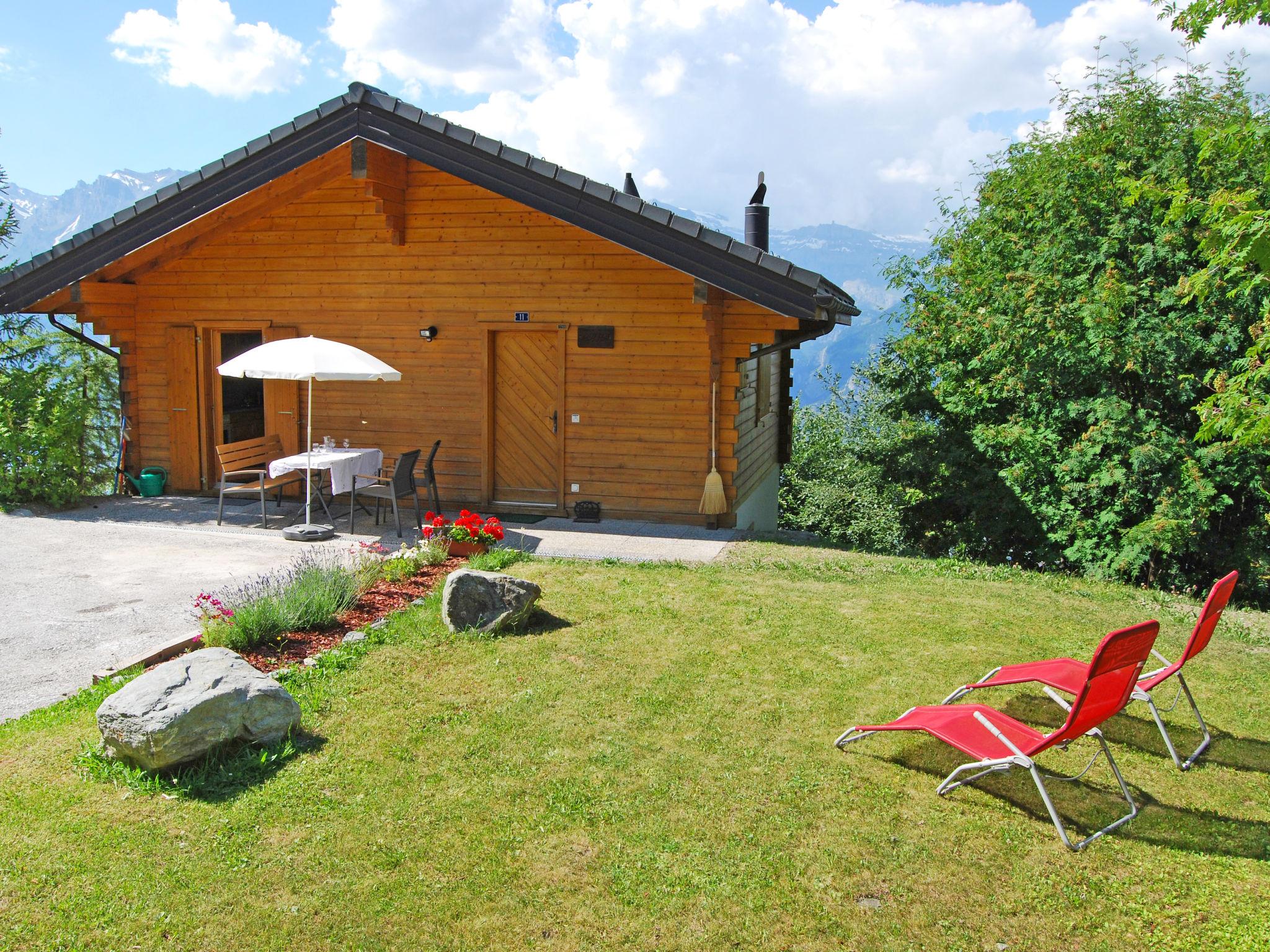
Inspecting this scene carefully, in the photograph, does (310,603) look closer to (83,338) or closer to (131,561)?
(131,561)

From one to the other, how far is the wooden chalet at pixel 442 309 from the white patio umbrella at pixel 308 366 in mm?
1614

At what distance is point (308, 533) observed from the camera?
967cm

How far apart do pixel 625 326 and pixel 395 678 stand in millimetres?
5902

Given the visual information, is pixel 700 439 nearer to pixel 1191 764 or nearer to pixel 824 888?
pixel 1191 764

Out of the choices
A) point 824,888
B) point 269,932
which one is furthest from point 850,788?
point 269,932

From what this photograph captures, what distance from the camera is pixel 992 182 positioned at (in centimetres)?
1446

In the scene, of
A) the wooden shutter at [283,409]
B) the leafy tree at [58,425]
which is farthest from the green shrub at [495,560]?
the leafy tree at [58,425]

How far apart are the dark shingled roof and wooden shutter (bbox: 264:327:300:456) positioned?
1.88m

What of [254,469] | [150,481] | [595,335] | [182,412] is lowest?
[150,481]

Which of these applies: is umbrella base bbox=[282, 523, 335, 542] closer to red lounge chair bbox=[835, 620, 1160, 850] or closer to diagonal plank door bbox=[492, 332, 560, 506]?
diagonal plank door bbox=[492, 332, 560, 506]

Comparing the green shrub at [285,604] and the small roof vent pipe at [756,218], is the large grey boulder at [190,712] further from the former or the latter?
the small roof vent pipe at [756,218]

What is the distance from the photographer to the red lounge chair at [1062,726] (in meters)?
3.87

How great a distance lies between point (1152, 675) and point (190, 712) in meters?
4.84

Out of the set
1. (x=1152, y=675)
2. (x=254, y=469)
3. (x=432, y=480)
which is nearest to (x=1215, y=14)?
(x=1152, y=675)
